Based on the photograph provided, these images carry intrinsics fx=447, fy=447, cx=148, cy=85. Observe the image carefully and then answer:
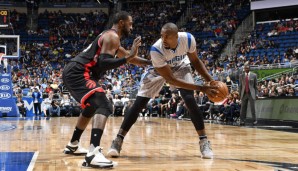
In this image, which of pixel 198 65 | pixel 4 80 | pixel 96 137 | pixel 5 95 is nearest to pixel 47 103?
pixel 5 95

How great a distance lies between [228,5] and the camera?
32062 millimetres

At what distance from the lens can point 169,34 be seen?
455cm

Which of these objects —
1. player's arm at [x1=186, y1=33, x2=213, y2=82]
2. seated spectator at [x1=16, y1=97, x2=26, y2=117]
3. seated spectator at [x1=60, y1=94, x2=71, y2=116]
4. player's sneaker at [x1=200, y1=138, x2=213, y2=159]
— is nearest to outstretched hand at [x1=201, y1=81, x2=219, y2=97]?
player's arm at [x1=186, y1=33, x2=213, y2=82]

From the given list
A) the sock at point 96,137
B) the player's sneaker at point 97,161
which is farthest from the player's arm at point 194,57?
the player's sneaker at point 97,161

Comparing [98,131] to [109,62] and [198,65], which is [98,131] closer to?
[109,62]

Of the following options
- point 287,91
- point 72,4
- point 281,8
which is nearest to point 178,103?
point 287,91

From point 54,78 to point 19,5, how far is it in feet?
44.5

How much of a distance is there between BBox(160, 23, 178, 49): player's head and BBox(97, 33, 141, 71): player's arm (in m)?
0.40

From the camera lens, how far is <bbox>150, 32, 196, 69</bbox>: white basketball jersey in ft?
15.4

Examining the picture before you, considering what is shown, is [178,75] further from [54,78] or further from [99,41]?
[54,78]

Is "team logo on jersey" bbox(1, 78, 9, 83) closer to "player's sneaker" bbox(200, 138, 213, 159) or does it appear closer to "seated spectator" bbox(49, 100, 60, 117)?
"seated spectator" bbox(49, 100, 60, 117)

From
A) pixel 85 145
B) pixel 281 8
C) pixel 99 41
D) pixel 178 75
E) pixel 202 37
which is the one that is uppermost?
pixel 281 8

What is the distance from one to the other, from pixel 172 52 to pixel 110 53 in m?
0.84

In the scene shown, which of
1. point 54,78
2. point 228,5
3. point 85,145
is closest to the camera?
point 85,145
